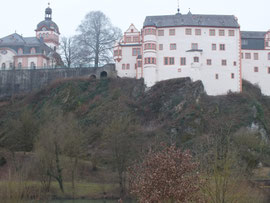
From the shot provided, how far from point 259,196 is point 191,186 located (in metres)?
9.44

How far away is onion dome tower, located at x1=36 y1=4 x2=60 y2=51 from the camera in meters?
94.6

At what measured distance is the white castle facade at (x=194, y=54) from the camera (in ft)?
194

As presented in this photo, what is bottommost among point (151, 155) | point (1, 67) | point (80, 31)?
point (151, 155)

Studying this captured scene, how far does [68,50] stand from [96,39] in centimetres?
888

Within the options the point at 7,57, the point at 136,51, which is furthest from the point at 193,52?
the point at 7,57

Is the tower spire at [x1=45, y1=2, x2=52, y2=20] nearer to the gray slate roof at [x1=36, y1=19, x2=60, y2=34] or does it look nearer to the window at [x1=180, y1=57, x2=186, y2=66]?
the gray slate roof at [x1=36, y1=19, x2=60, y2=34]

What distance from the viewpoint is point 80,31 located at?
7425 centimetres

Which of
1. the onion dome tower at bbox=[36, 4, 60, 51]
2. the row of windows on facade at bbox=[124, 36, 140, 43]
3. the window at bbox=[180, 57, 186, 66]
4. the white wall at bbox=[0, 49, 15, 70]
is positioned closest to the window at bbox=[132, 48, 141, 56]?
the row of windows on facade at bbox=[124, 36, 140, 43]

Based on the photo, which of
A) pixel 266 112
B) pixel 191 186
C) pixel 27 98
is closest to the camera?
pixel 191 186

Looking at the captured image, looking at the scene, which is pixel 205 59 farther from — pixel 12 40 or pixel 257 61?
pixel 12 40

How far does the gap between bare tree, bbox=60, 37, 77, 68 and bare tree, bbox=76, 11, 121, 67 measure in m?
1.56

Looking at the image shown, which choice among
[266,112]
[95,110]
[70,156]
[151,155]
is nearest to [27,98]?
[95,110]

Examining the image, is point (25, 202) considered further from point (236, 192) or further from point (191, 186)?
point (236, 192)

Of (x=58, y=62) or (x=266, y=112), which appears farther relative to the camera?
(x=58, y=62)
